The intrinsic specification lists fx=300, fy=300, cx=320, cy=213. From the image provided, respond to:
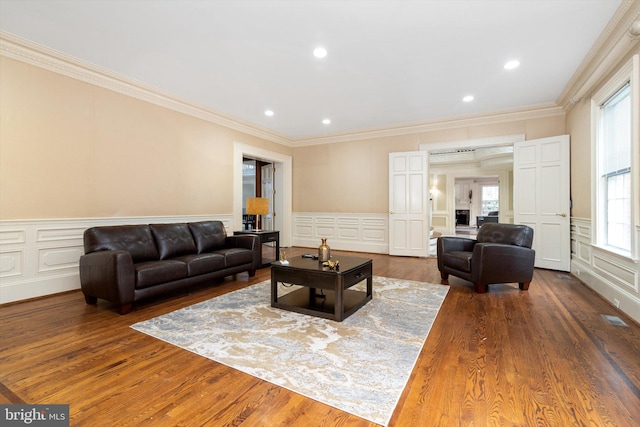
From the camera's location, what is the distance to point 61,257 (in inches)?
142

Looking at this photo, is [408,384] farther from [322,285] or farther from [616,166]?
[616,166]

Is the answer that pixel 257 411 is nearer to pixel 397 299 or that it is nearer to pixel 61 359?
pixel 61 359

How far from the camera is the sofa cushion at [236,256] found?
13.2 ft

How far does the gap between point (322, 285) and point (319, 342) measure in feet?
1.98

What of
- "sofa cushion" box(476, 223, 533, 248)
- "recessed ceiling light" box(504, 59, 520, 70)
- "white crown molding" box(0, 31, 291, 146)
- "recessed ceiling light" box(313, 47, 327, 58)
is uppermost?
"recessed ceiling light" box(504, 59, 520, 70)

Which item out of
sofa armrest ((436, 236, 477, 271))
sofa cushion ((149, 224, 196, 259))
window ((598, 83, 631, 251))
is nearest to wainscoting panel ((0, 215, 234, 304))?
sofa cushion ((149, 224, 196, 259))

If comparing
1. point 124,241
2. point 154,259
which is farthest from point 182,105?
point 154,259

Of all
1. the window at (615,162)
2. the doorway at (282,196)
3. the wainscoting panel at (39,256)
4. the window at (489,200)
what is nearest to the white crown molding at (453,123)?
the doorway at (282,196)

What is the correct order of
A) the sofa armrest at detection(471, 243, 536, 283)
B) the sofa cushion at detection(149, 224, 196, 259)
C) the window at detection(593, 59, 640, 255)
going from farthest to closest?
the sofa cushion at detection(149, 224, 196, 259)
the sofa armrest at detection(471, 243, 536, 283)
the window at detection(593, 59, 640, 255)

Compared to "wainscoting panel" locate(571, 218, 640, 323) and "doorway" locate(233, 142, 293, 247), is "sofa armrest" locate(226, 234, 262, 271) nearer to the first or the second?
"doorway" locate(233, 142, 293, 247)

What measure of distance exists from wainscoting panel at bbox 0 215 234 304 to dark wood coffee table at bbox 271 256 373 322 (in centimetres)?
264

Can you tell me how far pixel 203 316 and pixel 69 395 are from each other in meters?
1.24

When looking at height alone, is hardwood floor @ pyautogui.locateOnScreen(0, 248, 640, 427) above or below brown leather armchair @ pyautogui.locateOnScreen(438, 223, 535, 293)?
below

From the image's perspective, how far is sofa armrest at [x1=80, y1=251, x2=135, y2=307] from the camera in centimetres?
287
